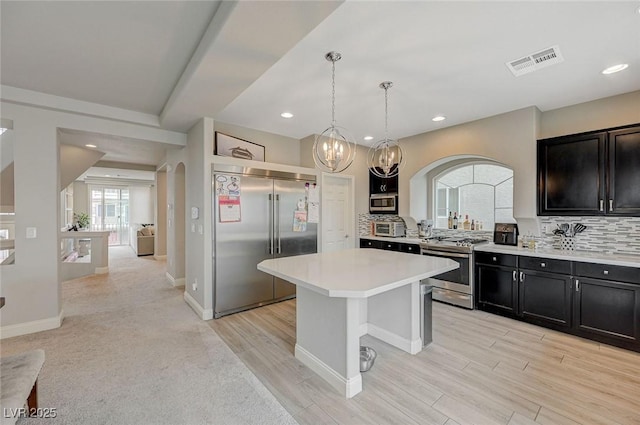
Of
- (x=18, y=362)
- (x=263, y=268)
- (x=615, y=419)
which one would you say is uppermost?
(x=263, y=268)

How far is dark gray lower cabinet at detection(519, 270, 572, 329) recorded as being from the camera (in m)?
3.03

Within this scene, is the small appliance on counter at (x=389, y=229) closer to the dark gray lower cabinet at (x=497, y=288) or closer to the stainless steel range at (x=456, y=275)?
the stainless steel range at (x=456, y=275)

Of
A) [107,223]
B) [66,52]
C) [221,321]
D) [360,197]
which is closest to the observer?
[66,52]

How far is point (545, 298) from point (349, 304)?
269 cm

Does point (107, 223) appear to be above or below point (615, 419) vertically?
above

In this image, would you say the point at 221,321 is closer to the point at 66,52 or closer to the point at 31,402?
the point at 31,402

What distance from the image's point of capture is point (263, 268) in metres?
2.29

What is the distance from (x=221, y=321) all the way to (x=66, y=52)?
3.06m

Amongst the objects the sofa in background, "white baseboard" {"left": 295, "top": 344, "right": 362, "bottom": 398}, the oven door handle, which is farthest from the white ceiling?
the sofa in background

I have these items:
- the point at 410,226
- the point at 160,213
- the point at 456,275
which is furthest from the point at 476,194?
the point at 160,213

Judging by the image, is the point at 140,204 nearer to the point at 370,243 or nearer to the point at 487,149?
the point at 370,243

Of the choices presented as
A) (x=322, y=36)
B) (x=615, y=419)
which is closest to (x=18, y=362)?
(x=322, y=36)

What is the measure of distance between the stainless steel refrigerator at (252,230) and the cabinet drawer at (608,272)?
340cm

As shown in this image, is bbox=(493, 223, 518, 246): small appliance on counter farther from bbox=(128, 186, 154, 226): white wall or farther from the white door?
bbox=(128, 186, 154, 226): white wall
